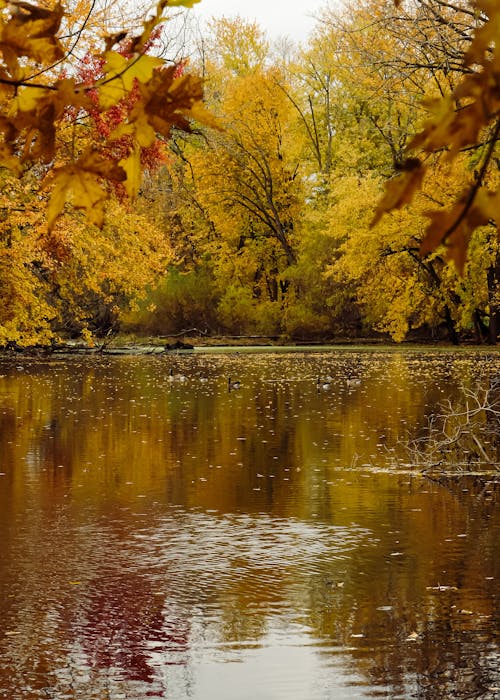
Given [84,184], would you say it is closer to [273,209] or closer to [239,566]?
[239,566]

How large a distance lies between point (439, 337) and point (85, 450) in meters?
39.1

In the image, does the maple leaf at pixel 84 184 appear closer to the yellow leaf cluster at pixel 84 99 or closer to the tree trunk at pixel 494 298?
the yellow leaf cluster at pixel 84 99

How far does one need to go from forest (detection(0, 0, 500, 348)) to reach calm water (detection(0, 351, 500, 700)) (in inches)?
180

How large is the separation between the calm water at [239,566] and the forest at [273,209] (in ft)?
15.0

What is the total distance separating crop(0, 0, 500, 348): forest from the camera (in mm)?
26062

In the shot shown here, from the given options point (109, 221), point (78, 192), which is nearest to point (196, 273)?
point (109, 221)

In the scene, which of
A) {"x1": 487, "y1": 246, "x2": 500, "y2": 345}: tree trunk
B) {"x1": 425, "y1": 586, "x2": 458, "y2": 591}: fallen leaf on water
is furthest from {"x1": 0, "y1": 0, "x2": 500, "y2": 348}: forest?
{"x1": 425, "y1": 586, "x2": 458, "y2": 591}: fallen leaf on water

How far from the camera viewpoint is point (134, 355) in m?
46.2

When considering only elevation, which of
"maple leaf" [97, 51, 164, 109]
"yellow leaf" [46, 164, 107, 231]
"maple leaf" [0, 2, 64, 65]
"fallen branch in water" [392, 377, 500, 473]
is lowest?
"fallen branch in water" [392, 377, 500, 473]

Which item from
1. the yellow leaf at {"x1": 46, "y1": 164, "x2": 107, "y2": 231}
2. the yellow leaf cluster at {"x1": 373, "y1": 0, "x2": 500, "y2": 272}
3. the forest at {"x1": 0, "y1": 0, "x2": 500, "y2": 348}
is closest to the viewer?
the yellow leaf cluster at {"x1": 373, "y1": 0, "x2": 500, "y2": 272}

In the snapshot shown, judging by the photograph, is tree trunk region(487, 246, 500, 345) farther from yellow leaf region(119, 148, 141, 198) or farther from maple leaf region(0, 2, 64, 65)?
maple leaf region(0, 2, 64, 65)

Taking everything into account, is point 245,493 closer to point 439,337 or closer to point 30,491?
point 30,491

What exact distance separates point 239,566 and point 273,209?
4892cm

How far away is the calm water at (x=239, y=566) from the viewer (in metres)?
6.09
